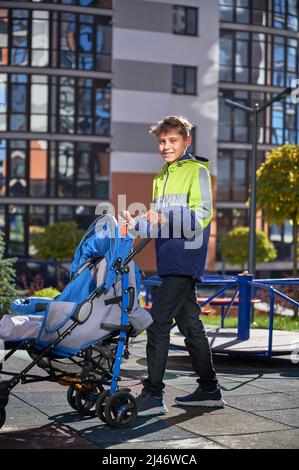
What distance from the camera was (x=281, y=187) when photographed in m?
21.5

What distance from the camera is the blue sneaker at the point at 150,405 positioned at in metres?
6.17

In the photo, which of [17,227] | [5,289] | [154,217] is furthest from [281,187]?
[17,227]

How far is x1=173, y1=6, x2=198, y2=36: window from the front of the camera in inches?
1698

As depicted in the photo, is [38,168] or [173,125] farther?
[38,168]

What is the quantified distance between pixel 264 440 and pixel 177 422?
0.74m

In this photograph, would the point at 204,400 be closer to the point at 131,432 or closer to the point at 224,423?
the point at 224,423

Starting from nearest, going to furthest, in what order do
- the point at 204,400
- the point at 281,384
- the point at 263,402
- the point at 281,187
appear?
the point at 204,400
the point at 263,402
the point at 281,384
the point at 281,187

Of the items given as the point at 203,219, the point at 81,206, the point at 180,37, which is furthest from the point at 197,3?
the point at 203,219

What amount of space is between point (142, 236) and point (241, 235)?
31366 millimetres

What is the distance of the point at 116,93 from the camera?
1645 inches

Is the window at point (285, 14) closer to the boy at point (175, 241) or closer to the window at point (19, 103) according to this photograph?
the window at point (19, 103)

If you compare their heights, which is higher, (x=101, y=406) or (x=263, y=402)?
(x=101, y=406)

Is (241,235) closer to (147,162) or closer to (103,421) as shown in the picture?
(147,162)

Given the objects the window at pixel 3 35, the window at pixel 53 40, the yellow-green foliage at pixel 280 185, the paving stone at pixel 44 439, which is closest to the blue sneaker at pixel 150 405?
the paving stone at pixel 44 439
